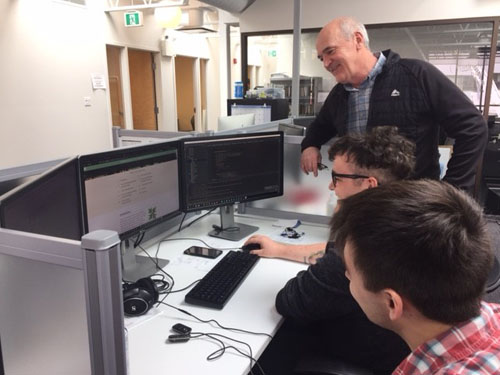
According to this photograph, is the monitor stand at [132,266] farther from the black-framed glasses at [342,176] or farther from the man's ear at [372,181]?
the man's ear at [372,181]

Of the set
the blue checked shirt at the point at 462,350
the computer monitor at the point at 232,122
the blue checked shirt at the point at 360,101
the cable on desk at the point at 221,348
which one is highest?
the blue checked shirt at the point at 360,101

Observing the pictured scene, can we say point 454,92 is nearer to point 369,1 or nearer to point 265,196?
point 265,196

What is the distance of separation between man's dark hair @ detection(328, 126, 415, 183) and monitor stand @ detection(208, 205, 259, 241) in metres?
0.72

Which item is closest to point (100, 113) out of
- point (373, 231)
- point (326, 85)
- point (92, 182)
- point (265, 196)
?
point (326, 85)

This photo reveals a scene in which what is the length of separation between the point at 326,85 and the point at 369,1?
1.19 metres

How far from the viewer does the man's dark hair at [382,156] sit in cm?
135

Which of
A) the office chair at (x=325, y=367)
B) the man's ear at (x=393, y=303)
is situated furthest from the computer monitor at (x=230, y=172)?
the man's ear at (x=393, y=303)

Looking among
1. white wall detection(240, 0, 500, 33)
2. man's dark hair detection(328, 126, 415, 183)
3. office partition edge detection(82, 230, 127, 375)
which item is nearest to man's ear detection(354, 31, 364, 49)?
man's dark hair detection(328, 126, 415, 183)

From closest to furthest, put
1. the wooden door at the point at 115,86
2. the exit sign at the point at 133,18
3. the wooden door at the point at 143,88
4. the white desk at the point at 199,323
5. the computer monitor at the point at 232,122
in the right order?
the white desk at the point at 199,323 < the computer monitor at the point at 232,122 < the exit sign at the point at 133,18 < the wooden door at the point at 115,86 < the wooden door at the point at 143,88

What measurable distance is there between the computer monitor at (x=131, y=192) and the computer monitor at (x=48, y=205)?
9cm

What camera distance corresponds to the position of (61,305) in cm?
65

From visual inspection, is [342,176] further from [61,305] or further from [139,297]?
[61,305]

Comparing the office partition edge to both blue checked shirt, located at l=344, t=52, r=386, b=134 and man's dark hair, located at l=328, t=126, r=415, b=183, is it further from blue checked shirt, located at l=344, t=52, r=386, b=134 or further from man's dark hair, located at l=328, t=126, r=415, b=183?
blue checked shirt, located at l=344, t=52, r=386, b=134

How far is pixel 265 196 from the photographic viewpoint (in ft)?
6.56
